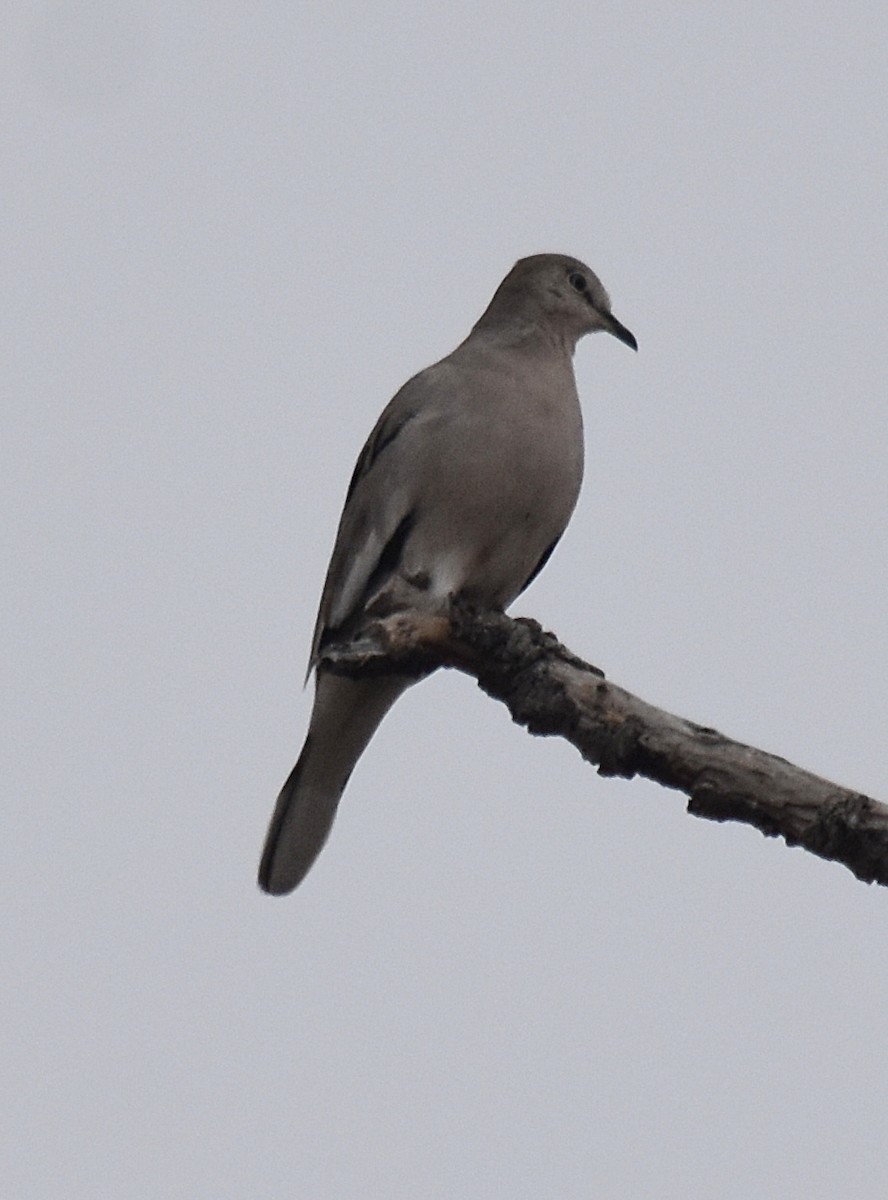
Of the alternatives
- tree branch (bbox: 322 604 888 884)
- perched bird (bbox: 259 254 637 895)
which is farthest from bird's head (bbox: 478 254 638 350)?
tree branch (bbox: 322 604 888 884)

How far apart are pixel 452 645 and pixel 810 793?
4.45 feet

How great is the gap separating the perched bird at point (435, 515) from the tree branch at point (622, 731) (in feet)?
2.73

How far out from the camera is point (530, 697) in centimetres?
471

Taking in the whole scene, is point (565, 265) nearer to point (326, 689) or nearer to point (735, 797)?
point (326, 689)

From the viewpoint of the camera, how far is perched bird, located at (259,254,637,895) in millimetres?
6246

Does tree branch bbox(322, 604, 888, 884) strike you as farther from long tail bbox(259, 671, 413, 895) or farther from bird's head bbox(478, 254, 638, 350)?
bird's head bbox(478, 254, 638, 350)

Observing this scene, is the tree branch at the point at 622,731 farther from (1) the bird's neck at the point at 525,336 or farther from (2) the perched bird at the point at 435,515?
(1) the bird's neck at the point at 525,336

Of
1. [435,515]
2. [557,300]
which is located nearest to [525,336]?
[557,300]

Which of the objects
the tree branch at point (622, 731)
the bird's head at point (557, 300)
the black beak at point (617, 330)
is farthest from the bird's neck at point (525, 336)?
the tree branch at point (622, 731)

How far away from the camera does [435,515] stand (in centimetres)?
625

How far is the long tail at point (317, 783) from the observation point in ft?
21.3

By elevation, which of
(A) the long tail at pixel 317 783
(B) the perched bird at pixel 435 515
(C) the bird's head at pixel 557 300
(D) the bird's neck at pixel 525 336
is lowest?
(A) the long tail at pixel 317 783

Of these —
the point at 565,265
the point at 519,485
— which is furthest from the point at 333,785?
the point at 565,265

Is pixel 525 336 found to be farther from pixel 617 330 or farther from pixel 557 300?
pixel 617 330
